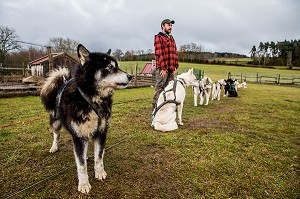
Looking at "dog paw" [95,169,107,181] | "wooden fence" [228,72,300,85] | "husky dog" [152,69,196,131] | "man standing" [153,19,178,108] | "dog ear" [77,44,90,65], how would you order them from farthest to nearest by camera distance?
1. "wooden fence" [228,72,300,85]
2. "man standing" [153,19,178,108]
3. "husky dog" [152,69,196,131]
4. "dog paw" [95,169,107,181]
5. "dog ear" [77,44,90,65]

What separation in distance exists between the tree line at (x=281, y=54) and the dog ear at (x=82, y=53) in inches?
3361

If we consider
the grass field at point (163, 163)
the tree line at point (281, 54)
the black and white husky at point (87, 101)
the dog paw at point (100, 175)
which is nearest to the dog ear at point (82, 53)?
the black and white husky at point (87, 101)

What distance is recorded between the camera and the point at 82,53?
9.26ft

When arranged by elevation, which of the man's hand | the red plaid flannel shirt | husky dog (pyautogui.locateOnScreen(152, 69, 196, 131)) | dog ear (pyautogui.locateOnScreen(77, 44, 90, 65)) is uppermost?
the red plaid flannel shirt

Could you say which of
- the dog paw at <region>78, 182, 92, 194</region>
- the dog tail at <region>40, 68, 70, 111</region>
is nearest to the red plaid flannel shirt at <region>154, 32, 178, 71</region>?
the dog tail at <region>40, 68, 70, 111</region>

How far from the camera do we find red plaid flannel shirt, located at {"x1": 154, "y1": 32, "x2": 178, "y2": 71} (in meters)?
5.80

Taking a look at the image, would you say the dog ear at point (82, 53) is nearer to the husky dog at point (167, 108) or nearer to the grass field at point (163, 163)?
the grass field at point (163, 163)

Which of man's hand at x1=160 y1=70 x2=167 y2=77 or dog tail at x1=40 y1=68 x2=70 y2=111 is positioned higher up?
man's hand at x1=160 y1=70 x2=167 y2=77

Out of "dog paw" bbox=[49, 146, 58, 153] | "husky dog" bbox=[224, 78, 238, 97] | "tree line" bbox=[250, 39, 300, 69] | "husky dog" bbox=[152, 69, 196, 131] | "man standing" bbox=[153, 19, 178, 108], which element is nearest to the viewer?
"dog paw" bbox=[49, 146, 58, 153]

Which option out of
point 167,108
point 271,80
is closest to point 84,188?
point 167,108

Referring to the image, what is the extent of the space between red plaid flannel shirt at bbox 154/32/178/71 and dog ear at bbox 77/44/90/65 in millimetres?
3257

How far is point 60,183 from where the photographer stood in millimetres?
3002

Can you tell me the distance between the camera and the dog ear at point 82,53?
2793 mm

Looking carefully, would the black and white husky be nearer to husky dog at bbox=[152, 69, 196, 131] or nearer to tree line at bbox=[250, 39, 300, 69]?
husky dog at bbox=[152, 69, 196, 131]
